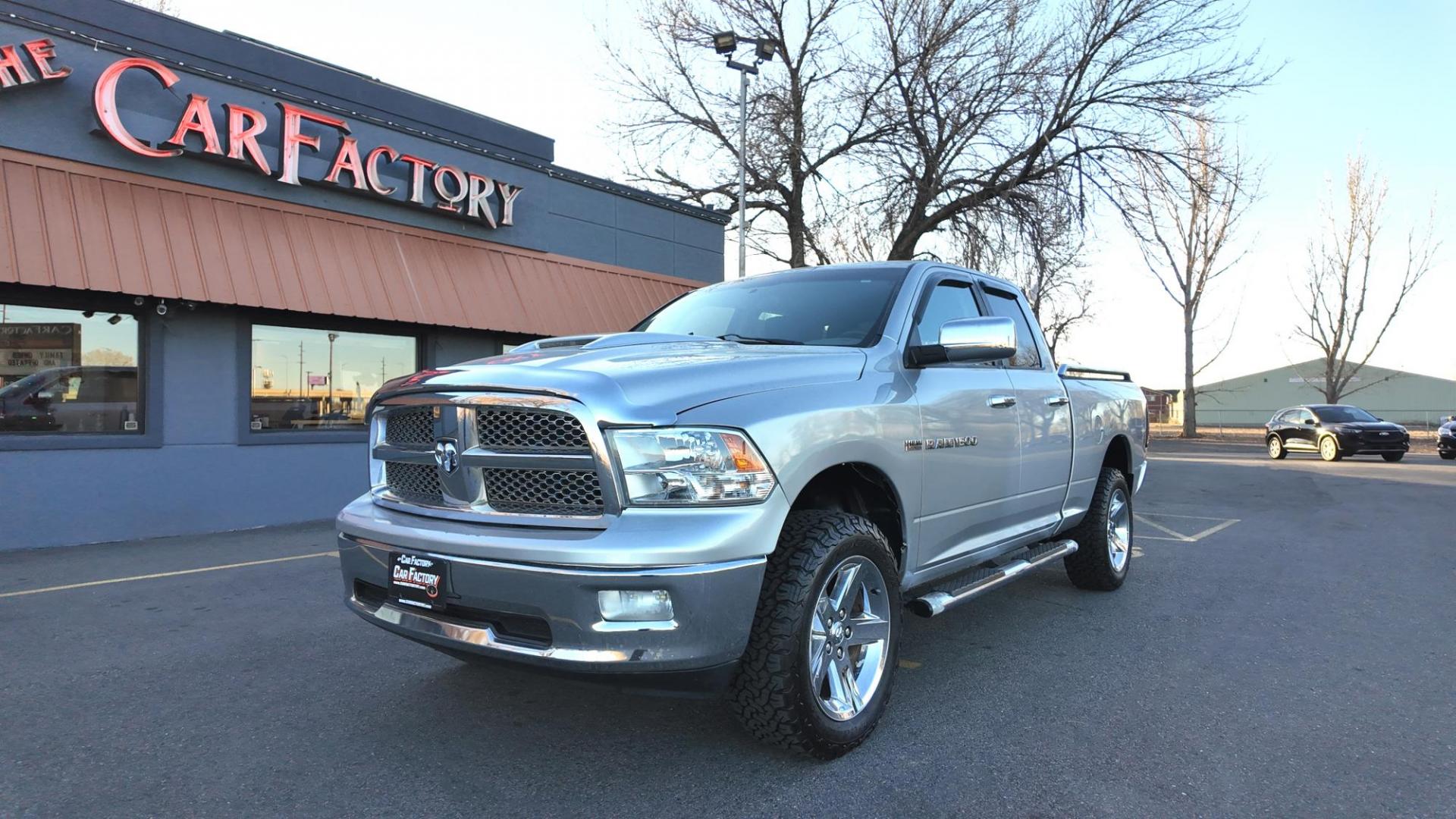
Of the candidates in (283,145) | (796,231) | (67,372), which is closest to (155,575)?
(67,372)

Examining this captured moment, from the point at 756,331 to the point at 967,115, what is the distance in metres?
18.7

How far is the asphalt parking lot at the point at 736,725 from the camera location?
Result: 110 inches

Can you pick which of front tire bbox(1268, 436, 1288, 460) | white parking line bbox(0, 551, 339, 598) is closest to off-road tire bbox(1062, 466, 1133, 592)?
white parking line bbox(0, 551, 339, 598)

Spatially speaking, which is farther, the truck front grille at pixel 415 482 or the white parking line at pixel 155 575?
the white parking line at pixel 155 575

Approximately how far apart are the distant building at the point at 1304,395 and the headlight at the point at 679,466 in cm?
6657

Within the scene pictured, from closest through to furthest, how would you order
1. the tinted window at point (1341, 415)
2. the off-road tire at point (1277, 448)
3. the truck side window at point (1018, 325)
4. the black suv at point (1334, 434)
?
the truck side window at point (1018, 325), the black suv at point (1334, 434), the tinted window at point (1341, 415), the off-road tire at point (1277, 448)

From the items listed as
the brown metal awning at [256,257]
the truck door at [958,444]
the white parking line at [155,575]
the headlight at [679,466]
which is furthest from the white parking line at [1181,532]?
the white parking line at [155,575]

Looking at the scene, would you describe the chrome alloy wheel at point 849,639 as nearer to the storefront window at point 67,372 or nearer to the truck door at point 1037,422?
the truck door at point 1037,422

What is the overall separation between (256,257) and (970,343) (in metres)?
8.33

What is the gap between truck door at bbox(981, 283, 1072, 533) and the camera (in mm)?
A: 4512

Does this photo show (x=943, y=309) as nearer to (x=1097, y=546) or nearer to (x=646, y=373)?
(x=646, y=373)

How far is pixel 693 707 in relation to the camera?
11.8 feet

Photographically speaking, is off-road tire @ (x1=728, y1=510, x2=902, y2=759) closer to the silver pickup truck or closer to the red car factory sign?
the silver pickup truck

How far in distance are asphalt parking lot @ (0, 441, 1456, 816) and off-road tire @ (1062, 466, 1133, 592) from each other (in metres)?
0.13
